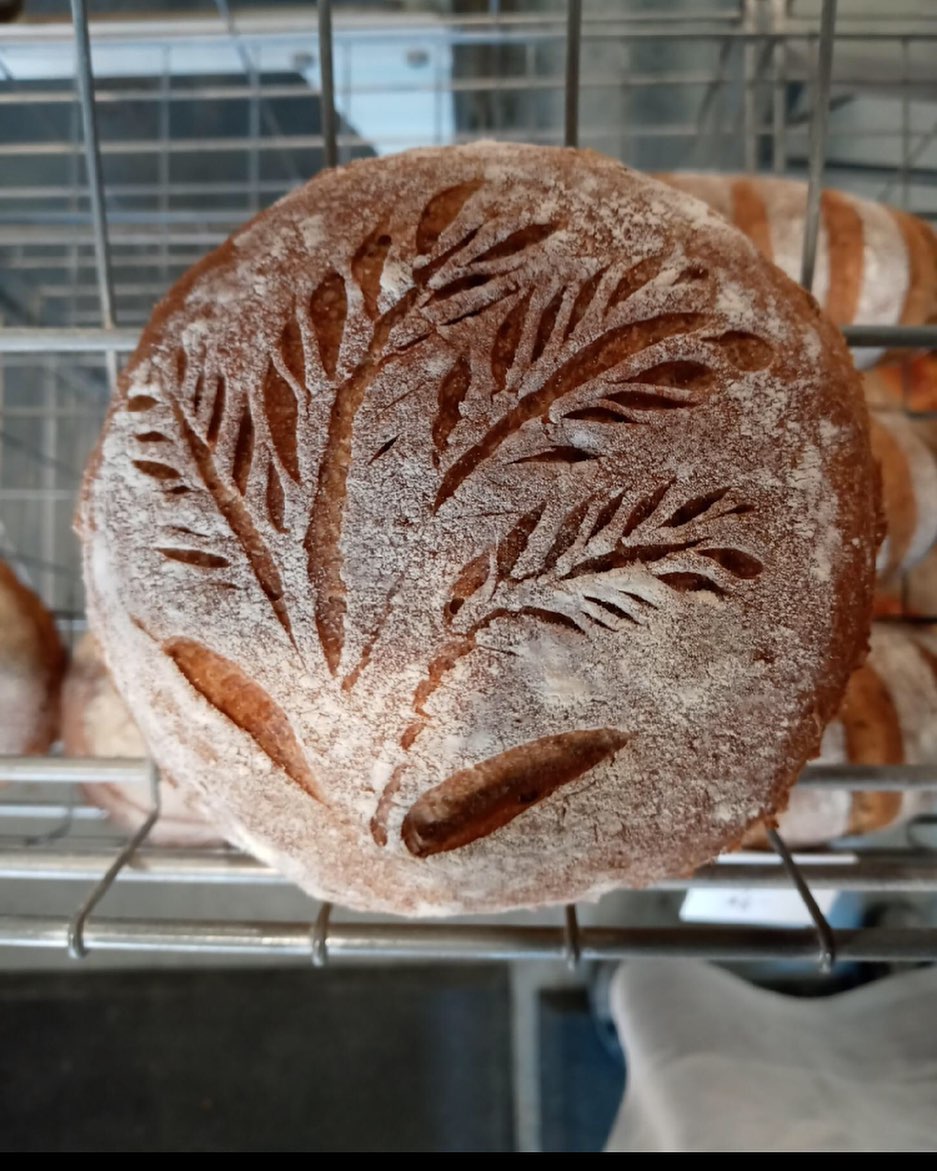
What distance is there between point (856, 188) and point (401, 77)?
0.69 metres

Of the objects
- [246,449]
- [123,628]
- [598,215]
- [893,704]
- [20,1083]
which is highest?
[598,215]

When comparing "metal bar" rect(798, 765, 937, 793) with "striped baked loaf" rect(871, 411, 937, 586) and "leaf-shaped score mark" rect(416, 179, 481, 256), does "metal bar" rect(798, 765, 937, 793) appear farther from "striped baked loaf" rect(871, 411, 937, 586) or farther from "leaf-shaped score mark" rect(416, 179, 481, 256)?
"leaf-shaped score mark" rect(416, 179, 481, 256)

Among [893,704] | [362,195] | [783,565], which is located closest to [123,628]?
[362,195]

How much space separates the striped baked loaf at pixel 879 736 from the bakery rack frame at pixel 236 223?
82 mm

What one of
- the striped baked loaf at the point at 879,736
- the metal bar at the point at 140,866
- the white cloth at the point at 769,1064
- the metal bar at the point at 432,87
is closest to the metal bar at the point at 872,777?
the striped baked loaf at the point at 879,736

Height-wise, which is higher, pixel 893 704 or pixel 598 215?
pixel 598 215

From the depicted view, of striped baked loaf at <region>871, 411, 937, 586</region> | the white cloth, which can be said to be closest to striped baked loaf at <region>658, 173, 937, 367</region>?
striped baked loaf at <region>871, 411, 937, 586</region>

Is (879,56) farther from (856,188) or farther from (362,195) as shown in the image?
(362,195)

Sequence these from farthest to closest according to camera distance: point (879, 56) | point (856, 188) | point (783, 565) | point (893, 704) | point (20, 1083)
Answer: point (20, 1083)
point (856, 188)
point (879, 56)
point (893, 704)
point (783, 565)

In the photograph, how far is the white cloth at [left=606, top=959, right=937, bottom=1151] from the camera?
3.76 ft

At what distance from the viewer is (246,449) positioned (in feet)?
1.84

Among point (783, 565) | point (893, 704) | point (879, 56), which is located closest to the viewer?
point (783, 565)

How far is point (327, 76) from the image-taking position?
24.0 inches

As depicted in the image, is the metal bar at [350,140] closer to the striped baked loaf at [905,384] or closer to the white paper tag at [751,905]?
the striped baked loaf at [905,384]
